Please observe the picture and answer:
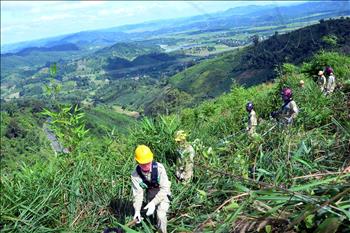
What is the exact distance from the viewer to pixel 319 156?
16.6 ft

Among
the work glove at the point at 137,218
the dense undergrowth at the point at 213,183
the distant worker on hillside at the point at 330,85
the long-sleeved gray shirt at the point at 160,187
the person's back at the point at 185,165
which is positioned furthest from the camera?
the distant worker on hillside at the point at 330,85

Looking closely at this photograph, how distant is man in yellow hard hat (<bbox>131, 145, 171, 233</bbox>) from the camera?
4551 millimetres

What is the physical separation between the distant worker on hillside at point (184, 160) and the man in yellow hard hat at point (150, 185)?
0.79m

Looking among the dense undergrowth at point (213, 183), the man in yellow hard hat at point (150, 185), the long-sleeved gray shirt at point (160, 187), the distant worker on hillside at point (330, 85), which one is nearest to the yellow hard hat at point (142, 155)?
the man in yellow hard hat at point (150, 185)

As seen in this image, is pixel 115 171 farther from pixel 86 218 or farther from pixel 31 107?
pixel 31 107

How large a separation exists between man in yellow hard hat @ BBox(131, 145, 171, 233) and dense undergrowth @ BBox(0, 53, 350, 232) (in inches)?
8.4

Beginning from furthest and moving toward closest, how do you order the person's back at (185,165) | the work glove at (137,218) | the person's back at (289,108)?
1. the person's back at (289,108)
2. the person's back at (185,165)
3. the work glove at (137,218)

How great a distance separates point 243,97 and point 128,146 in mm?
13043

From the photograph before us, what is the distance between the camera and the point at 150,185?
4.86m

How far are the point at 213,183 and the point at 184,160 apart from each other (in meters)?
0.63

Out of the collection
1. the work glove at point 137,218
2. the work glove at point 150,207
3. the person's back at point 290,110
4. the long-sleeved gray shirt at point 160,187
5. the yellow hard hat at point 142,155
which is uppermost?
the yellow hard hat at point 142,155

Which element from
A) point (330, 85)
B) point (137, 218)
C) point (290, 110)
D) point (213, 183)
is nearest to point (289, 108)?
point (290, 110)

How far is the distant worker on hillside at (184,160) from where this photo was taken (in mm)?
5605

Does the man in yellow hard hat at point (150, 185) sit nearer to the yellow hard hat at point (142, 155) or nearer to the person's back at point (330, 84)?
the yellow hard hat at point (142, 155)
